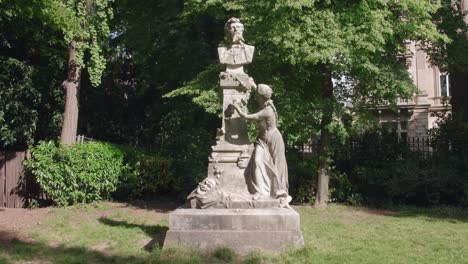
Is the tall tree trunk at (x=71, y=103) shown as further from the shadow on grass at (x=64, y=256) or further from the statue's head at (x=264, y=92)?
the statue's head at (x=264, y=92)

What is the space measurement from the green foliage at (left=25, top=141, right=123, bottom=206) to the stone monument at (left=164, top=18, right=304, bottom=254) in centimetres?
659

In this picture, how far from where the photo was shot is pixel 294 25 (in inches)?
438

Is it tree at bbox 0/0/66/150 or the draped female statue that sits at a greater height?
tree at bbox 0/0/66/150

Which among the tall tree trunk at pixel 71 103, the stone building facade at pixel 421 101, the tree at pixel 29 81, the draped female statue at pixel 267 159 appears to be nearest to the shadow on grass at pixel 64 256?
the draped female statue at pixel 267 159

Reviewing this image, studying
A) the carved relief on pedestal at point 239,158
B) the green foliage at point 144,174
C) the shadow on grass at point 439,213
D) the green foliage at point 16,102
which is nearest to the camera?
the carved relief on pedestal at point 239,158

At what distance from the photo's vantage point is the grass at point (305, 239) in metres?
7.23

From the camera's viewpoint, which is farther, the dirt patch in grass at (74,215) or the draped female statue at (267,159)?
the dirt patch in grass at (74,215)

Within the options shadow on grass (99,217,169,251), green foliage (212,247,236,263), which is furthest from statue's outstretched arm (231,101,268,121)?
shadow on grass (99,217,169,251)

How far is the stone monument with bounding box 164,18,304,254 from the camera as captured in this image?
7.34m

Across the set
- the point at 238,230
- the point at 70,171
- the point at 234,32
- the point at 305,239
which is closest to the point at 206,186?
the point at 238,230

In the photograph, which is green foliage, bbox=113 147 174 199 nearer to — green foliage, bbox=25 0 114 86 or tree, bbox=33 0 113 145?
tree, bbox=33 0 113 145

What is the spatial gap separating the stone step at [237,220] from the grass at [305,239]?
415 mm

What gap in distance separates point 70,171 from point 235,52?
7268 mm

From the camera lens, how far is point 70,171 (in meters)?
13.4
